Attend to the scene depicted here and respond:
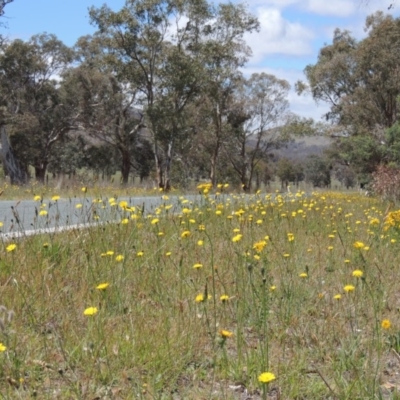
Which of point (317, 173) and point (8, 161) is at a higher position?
point (317, 173)

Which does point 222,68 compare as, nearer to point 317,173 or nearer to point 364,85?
point 364,85

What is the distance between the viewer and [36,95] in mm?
35562

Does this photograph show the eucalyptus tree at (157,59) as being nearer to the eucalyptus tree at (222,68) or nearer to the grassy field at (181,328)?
the eucalyptus tree at (222,68)

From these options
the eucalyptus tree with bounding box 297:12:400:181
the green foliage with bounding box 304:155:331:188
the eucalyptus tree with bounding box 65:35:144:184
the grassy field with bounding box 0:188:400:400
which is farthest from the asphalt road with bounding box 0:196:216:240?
the green foliage with bounding box 304:155:331:188

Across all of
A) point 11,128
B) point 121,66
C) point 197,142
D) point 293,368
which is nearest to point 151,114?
point 121,66

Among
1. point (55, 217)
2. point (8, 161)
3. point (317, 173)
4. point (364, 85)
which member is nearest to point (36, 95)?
point (8, 161)

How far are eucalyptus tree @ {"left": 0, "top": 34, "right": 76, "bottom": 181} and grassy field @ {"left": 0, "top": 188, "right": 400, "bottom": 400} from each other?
31055 millimetres

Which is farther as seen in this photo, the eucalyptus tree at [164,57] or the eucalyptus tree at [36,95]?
the eucalyptus tree at [36,95]

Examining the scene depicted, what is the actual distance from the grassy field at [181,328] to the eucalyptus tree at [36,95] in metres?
31.1

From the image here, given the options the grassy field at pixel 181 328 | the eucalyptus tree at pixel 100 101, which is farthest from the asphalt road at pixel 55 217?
the eucalyptus tree at pixel 100 101

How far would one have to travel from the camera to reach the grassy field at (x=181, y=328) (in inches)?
86.7

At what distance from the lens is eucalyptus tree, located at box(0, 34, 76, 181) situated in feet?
111

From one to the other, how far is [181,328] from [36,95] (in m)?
35.4

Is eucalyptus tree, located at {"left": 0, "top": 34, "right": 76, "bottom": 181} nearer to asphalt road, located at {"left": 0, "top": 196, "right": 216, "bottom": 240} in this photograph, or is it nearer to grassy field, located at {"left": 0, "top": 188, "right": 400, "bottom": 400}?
asphalt road, located at {"left": 0, "top": 196, "right": 216, "bottom": 240}
